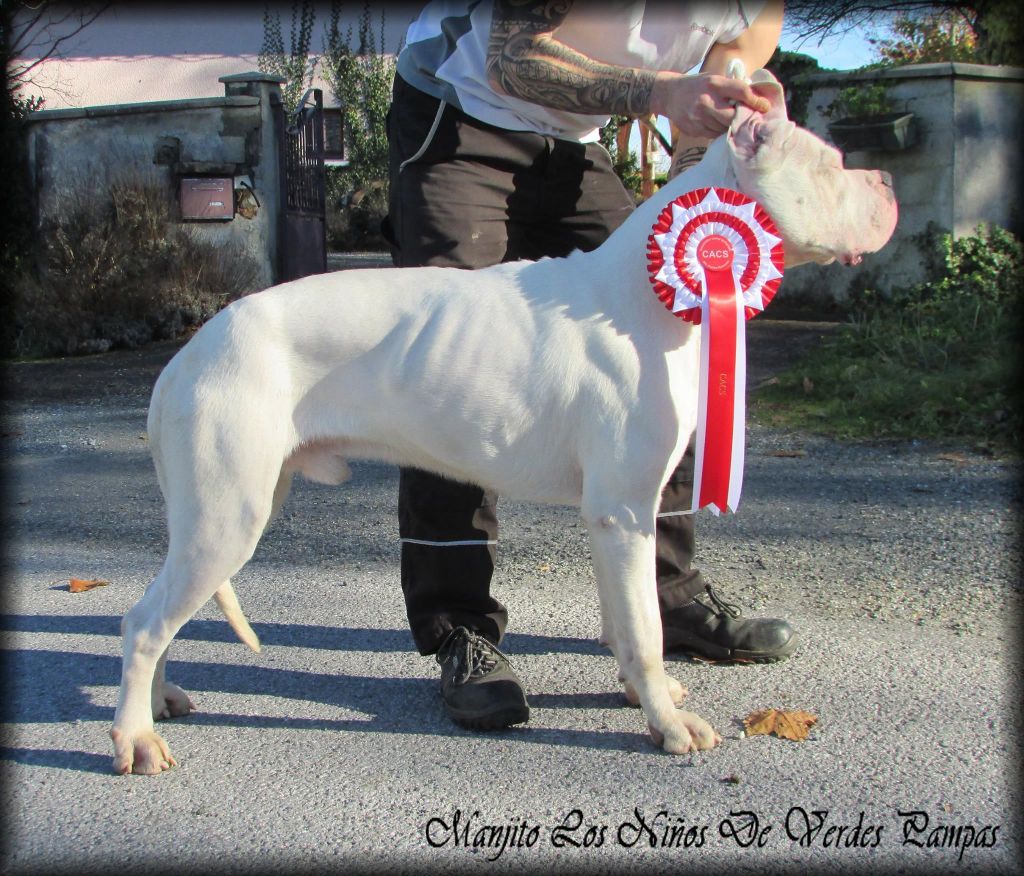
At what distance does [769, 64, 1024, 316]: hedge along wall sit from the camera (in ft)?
32.7

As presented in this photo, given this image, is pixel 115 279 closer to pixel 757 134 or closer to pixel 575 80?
pixel 575 80

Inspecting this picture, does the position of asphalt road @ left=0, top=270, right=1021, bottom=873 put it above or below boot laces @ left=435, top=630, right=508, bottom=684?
below

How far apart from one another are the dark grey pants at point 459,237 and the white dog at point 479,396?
418 mm

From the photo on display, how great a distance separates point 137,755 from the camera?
2.63 meters

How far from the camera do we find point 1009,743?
2668mm

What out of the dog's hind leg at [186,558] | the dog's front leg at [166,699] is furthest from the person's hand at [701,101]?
the dog's front leg at [166,699]

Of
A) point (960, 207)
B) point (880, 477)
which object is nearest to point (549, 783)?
point (880, 477)

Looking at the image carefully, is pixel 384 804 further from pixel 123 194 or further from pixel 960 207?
pixel 123 194

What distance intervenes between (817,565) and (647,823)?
2.05 metres

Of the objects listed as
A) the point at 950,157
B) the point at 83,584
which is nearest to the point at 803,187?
the point at 83,584

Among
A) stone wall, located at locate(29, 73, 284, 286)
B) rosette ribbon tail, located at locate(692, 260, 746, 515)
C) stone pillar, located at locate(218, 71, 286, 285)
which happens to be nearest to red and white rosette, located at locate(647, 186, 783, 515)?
rosette ribbon tail, located at locate(692, 260, 746, 515)

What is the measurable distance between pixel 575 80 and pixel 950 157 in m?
8.28

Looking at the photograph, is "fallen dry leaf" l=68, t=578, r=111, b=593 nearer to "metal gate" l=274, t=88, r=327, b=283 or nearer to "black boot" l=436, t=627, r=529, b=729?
"black boot" l=436, t=627, r=529, b=729

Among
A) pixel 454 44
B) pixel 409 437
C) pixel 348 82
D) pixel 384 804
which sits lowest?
pixel 384 804
